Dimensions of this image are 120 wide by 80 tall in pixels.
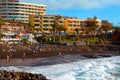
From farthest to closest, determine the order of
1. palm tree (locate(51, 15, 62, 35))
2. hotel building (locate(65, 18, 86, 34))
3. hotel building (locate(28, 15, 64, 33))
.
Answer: hotel building (locate(65, 18, 86, 34)) → hotel building (locate(28, 15, 64, 33)) → palm tree (locate(51, 15, 62, 35))

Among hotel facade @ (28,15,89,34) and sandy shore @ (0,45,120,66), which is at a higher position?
hotel facade @ (28,15,89,34)

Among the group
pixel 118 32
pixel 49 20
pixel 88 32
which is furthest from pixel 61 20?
pixel 118 32

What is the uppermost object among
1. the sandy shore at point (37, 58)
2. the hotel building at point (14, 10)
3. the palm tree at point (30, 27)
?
the hotel building at point (14, 10)

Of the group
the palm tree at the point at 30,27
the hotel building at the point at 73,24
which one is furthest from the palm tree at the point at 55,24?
the palm tree at the point at 30,27

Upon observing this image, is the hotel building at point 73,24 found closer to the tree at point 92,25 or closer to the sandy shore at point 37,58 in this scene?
the tree at point 92,25

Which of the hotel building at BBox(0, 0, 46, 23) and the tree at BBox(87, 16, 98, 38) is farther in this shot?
the hotel building at BBox(0, 0, 46, 23)

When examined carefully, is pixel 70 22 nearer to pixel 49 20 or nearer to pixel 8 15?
pixel 49 20

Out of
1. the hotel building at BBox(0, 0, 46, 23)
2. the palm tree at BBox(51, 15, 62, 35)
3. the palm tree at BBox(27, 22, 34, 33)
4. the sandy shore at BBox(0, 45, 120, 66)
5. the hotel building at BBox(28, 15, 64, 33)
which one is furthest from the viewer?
the hotel building at BBox(0, 0, 46, 23)

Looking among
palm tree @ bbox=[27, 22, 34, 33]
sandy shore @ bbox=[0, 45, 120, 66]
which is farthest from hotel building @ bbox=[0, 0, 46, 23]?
sandy shore @ bbox=[0, 45, 120, 66]

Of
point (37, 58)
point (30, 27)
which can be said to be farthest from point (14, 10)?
point (37, 58)

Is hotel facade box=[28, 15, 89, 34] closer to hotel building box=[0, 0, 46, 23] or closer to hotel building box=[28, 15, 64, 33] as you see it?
hotel building box=[28, 15, 64, 33]

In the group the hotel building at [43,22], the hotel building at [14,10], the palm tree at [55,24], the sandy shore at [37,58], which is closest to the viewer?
the sandy shore at [37,58]

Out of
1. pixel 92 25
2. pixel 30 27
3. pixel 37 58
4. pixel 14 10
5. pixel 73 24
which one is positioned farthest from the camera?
pixel 14 10

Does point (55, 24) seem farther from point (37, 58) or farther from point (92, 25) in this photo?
point (37, 58)
